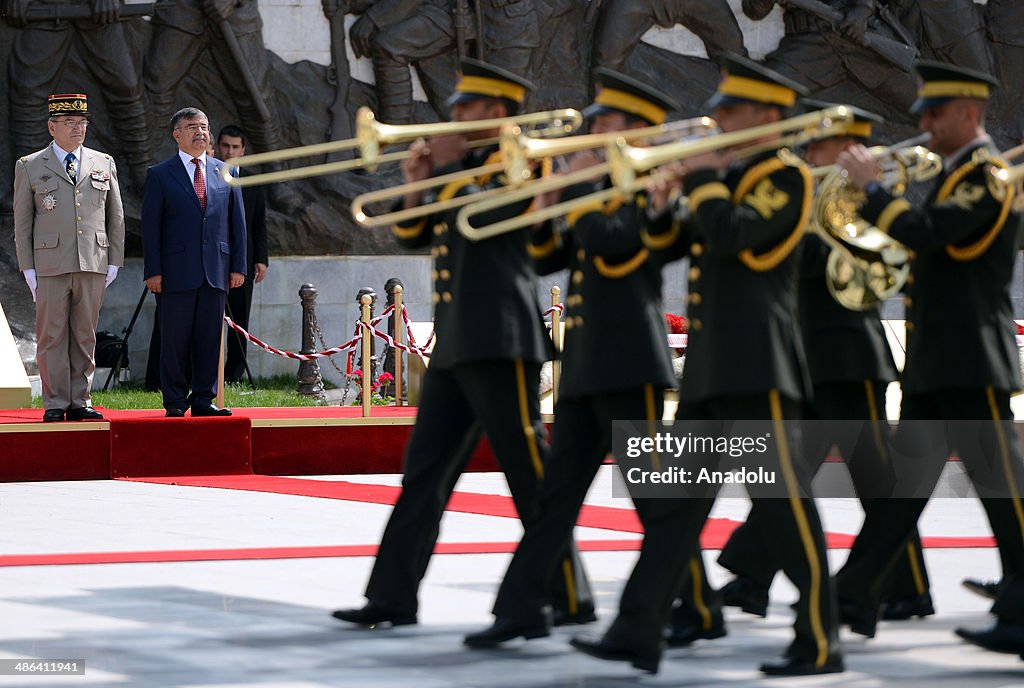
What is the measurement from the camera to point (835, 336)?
570 cm

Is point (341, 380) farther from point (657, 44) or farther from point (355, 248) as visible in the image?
point (657, 44)

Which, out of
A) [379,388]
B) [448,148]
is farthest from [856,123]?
[379,388]

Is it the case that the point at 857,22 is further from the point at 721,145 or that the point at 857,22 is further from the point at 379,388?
the point at 721,145

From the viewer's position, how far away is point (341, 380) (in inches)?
610

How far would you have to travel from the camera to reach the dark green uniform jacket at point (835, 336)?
5.66 m

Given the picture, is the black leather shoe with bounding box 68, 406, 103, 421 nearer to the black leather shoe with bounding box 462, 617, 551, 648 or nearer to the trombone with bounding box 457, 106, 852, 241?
the black leather shoe with bounding box 462, 617, 551, 648

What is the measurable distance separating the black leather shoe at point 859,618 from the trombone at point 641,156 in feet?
4.64

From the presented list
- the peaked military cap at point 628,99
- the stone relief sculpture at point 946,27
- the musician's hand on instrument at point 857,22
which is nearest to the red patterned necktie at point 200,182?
the peaked military cap at point 628,99

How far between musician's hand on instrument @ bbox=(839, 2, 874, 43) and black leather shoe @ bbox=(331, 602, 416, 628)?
1222 cm

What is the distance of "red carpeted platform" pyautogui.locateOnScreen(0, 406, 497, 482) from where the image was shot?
9.95m

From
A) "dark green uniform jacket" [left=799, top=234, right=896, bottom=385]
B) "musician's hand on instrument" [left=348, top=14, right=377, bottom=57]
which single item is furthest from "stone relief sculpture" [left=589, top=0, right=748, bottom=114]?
"dark green uniform jacket" [left=799, top=234, right=896, bottom=385]

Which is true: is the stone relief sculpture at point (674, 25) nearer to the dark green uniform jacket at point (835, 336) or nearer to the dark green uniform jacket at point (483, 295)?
the dark green uniform jacket at point (835, 336)

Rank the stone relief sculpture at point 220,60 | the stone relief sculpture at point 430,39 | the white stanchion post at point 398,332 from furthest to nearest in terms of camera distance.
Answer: the stone relief sculpture at point 430,39
the stone relief sculpture at point 220,60
the white stanchion post at point 398,332

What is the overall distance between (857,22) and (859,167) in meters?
12.0
